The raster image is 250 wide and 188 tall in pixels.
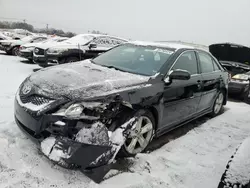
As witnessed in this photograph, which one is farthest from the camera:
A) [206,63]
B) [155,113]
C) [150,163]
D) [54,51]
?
[54,51]

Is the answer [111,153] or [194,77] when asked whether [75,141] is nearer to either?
[111,153]

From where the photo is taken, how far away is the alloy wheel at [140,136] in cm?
306

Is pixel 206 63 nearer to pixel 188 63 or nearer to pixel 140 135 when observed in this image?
pixel 188 63

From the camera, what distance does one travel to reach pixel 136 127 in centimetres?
309

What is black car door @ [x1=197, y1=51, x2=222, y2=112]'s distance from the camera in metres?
4.57

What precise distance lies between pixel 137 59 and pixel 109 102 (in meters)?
1.44

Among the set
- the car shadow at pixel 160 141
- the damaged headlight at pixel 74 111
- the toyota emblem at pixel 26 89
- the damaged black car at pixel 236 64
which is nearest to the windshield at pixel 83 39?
the damaged black car at pixel 236 64

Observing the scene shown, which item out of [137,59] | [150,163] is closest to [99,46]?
[137,59]

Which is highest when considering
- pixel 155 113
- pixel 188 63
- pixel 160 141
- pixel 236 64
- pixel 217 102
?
pixel 188 63

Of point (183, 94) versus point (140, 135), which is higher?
A: point (183, 94)

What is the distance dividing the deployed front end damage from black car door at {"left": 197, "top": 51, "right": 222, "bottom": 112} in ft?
8.42

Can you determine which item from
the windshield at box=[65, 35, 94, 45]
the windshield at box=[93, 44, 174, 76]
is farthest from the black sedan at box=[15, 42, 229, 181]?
the windshield at box=[65, 35, 94, 45]

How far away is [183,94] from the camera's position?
12.7 ft

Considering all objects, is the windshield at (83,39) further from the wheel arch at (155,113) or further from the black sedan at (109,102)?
the wheel arch at (155,113)
